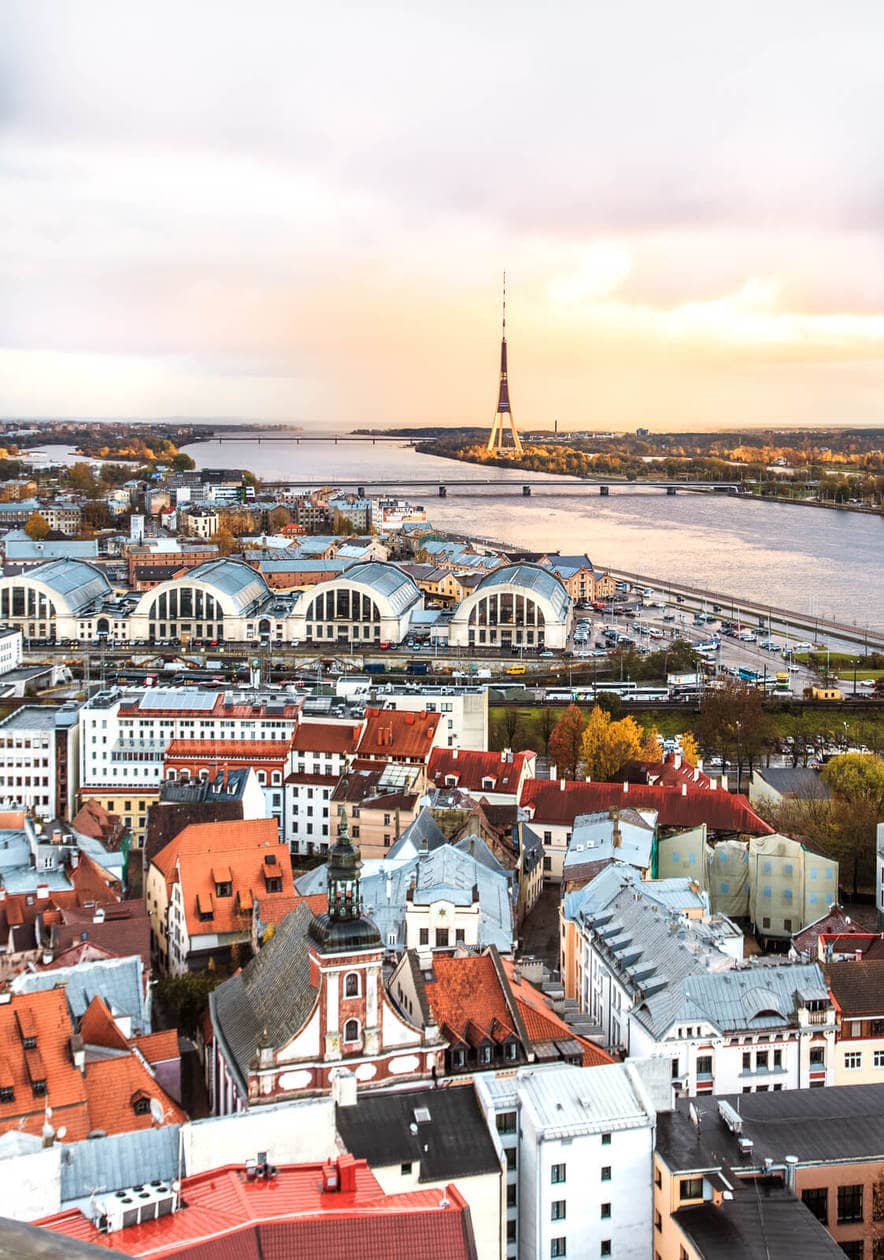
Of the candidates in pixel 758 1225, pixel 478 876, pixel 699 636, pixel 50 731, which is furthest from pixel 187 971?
pixel 699 636

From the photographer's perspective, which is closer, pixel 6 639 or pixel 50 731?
pixel 50 731

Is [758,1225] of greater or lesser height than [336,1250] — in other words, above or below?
below

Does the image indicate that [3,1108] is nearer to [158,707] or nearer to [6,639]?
[158,707]

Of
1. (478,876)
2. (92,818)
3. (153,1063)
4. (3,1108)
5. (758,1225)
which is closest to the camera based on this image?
(758,1225)

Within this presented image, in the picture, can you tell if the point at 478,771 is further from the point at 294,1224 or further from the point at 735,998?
the point at 294,1224

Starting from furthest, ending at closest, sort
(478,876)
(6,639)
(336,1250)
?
(6,639) < (478,876) < (336,1250)

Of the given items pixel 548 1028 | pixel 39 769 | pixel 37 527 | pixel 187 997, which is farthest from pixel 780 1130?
pixel 37 527

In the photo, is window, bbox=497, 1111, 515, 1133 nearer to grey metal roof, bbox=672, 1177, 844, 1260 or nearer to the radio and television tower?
grey metal roof, bbox=672, 1177, 844, 1260

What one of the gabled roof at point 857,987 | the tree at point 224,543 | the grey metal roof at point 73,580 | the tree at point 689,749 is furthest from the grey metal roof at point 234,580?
the gabled roof at point 857,987
